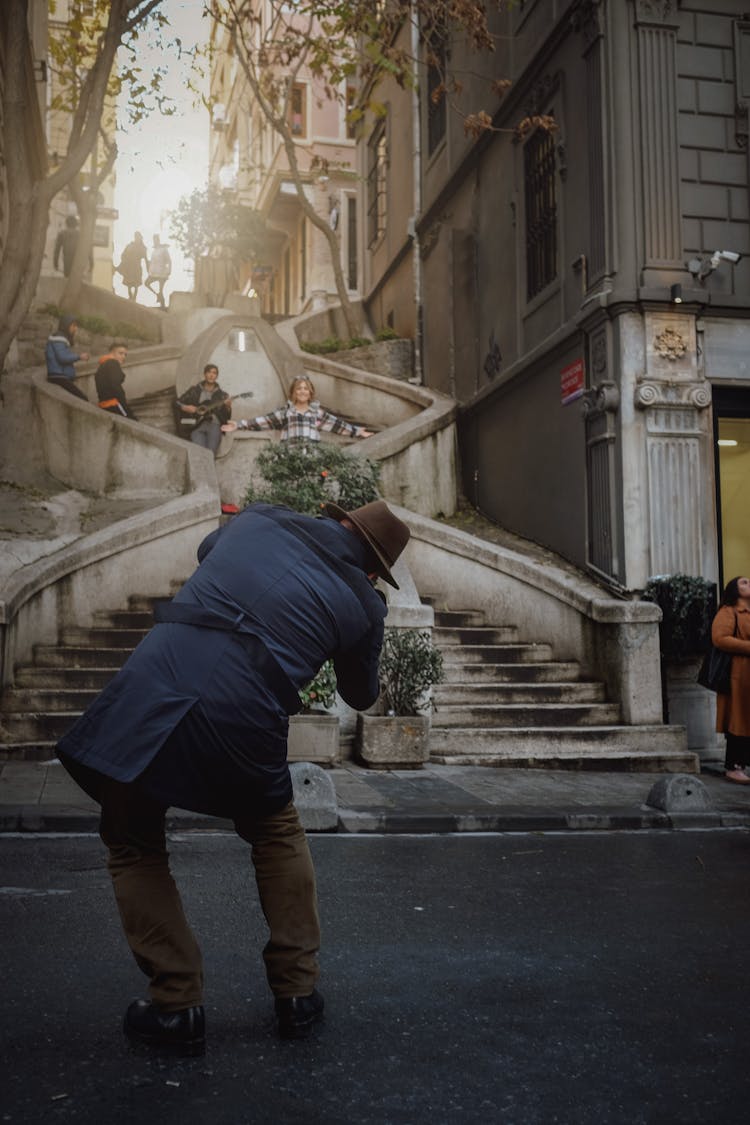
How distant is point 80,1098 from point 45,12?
2540 cm

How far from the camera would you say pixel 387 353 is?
938 inches

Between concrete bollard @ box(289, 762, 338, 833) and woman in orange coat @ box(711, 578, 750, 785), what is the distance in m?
4.33

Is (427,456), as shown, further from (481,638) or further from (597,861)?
(597,861)

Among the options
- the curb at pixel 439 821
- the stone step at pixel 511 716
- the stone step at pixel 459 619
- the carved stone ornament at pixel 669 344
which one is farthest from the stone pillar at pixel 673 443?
the curb at pixel 439 821

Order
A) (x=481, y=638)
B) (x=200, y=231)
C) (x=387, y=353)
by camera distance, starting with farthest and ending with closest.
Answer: (x=200, y=231), (x=387, y=353), (x=481, y=638)

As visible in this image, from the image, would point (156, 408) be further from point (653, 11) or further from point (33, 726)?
point (33, 726)

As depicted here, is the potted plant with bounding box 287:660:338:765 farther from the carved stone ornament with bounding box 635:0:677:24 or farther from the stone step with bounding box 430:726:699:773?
the carved stone ornament with bounding box 635:0:677:24

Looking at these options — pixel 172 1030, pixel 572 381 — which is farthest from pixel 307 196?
pixel 172 1030

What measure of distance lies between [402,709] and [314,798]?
2.76m

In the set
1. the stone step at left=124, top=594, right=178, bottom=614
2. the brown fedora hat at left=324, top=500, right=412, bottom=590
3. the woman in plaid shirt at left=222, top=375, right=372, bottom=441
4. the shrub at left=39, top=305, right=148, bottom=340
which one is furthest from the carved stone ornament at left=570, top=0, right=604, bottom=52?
the shrub at left=39, top=305, right=148, bottom=340

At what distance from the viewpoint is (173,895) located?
3.49 meters

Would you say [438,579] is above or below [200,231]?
below

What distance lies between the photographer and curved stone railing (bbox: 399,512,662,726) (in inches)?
433

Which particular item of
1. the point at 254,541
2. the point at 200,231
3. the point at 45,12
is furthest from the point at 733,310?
the point at 200,231
